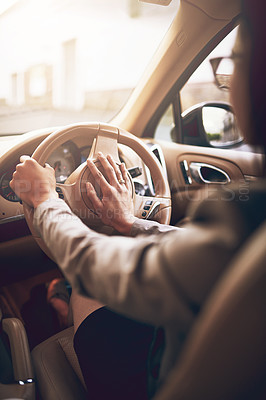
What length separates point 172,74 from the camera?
1790 millimetres

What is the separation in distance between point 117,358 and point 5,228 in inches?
34.3

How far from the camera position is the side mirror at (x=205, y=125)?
6.74 ft

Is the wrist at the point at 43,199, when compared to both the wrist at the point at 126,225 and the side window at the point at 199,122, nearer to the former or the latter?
the wrist at the point at 126,225

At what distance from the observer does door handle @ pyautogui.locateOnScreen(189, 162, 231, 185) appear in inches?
74.2

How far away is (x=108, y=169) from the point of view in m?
1.24

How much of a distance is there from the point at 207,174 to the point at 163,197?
62 centimetres

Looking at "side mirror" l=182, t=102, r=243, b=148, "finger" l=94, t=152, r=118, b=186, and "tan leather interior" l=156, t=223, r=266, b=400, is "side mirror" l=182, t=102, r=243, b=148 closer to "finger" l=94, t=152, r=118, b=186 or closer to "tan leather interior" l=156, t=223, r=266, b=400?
"finger" l=94, t=152, r=118, b=186

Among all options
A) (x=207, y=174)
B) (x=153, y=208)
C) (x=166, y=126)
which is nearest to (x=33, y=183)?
(x=153, y=208)

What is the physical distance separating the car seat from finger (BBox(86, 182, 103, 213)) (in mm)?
706

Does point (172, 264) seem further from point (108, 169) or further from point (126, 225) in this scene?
point (108, 169)

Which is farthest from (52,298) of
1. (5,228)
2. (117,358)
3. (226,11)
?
(226,11)

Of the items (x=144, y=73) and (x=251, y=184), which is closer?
(x=251, y=184)

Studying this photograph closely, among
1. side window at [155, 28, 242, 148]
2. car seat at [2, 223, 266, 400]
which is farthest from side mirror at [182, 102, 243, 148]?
car seat at [2, 223, 266, 400]

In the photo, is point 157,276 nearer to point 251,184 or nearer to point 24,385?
point 251,184
